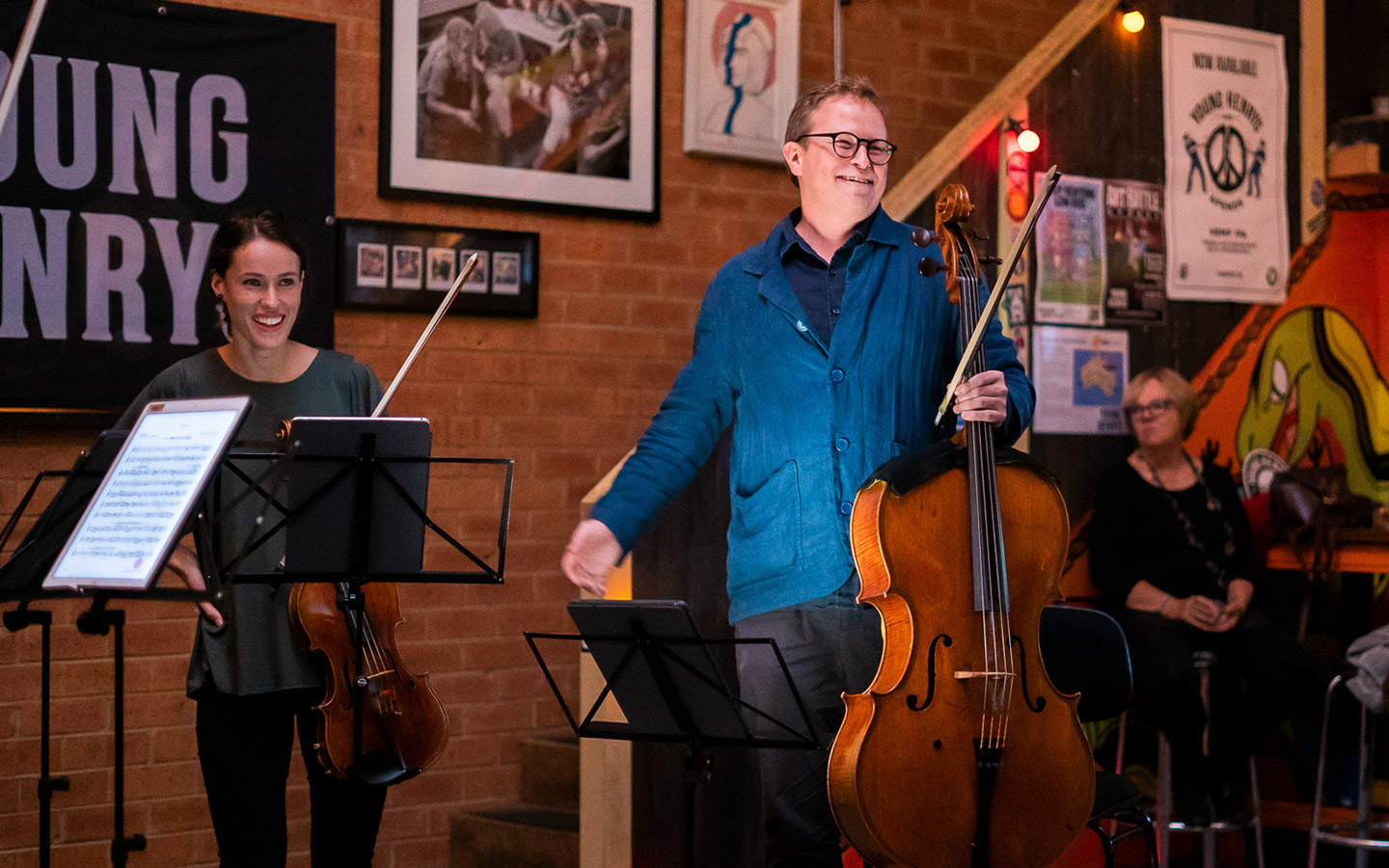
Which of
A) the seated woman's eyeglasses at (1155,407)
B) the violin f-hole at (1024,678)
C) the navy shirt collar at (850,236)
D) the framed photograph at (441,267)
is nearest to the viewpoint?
the violin f-hole at (1024,678)

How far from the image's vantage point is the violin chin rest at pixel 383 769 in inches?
97.6

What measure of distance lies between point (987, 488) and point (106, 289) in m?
2.38

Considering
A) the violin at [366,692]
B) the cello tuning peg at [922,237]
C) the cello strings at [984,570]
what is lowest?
the violin at [366,692]

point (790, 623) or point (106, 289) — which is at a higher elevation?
point (106, 289)

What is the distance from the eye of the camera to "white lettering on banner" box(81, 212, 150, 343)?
3.42 m

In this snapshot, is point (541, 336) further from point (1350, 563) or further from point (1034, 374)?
point (1350, 563)

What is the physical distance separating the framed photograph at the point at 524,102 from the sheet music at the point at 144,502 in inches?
78.7

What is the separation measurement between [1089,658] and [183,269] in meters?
2.40

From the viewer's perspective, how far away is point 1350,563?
3990mm

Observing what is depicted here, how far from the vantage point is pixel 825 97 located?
2.27 m

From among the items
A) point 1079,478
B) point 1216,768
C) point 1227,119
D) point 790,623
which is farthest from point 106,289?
point 1227,119

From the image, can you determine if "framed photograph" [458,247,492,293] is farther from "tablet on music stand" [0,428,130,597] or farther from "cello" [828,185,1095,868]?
"cello" [828,185,1095,868]

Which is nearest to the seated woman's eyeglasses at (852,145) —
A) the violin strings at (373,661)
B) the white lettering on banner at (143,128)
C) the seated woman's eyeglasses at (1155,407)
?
the violin strings at (373,661)

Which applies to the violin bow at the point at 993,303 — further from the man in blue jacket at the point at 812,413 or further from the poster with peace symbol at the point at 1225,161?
the poster with peace symbol at the point at 1225,161
